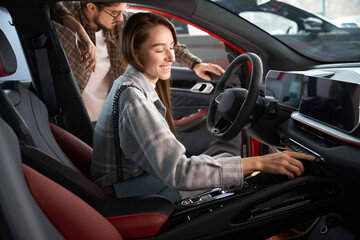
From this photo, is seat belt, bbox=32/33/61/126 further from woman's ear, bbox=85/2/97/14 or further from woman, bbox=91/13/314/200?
woman, bbox=91/13/314/200

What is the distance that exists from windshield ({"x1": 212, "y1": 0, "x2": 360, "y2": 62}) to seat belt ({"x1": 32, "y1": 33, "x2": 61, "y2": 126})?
80 cm

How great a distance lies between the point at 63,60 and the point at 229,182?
1.02 meters

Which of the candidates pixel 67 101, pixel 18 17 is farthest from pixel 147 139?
pixel 18 17

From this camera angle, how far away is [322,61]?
1834mm

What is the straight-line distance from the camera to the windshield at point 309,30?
196 centimetres

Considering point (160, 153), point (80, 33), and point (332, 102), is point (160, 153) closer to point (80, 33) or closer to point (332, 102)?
point (332, 102)

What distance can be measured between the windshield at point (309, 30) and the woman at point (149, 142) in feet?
1.38

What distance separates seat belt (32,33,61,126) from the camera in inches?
67.3

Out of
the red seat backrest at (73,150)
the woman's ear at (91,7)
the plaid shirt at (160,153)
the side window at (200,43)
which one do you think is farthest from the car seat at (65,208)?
the side window at (200,43)

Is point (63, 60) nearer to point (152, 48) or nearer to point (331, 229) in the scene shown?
point (152, 48)

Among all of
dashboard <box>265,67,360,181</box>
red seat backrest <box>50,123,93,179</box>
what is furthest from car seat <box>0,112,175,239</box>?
dashboard <box>265,67,360,181</box>

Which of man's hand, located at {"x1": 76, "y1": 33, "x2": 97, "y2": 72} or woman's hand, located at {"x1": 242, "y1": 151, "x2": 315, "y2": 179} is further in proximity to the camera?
man's hand, located at {"x1": 76, "y1": 33, "x2": 97, "y2": 72}

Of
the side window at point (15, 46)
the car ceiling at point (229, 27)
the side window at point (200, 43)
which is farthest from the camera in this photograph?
the side window at point (200, 43)

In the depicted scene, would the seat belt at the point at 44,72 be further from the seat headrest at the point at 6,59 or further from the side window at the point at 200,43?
the side window at the point at 200,43
